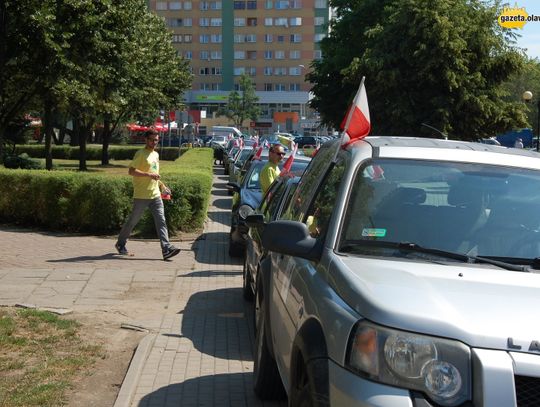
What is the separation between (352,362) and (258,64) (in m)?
106

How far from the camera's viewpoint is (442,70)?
2611 cm

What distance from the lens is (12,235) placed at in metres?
12.5

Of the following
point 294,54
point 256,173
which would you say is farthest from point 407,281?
point 294,54

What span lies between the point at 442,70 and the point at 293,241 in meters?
23.9

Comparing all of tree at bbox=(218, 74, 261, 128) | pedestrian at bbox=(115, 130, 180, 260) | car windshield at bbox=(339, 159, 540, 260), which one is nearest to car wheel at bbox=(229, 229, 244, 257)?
pedestrian at bbox=(115, 130, 180, 260)

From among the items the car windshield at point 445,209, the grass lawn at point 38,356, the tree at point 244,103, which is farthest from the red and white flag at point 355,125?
the tree at point 244,103

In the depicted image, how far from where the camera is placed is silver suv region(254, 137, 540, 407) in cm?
266

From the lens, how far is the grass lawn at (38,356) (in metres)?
4.91

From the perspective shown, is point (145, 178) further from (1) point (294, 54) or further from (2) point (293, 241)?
(1) point (294, 54)

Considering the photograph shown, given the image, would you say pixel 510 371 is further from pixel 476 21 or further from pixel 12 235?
pixel 476 21

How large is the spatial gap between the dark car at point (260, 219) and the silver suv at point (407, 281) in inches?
50.9

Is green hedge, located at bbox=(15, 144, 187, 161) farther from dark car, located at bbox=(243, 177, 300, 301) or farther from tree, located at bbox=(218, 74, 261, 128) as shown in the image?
tree, located at bbox=(218, 74, 261, 128)

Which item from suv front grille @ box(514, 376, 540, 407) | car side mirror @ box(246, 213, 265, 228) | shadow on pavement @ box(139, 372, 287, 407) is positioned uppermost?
car side mirror @ box(246, 213, 265, 228)

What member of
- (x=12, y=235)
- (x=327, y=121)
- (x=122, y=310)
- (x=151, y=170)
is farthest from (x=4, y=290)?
(x=327, y=121)
